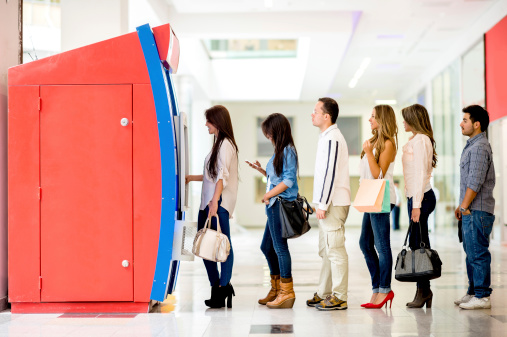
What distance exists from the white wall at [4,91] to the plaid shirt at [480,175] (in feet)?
11.4

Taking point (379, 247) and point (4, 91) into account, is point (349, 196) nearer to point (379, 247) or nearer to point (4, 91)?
point (379, 247)

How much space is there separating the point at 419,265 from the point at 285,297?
1.00 m

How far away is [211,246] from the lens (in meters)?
4.20

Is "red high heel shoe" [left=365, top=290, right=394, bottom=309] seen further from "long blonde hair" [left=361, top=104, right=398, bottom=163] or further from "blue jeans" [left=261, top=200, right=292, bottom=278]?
"long blonde hair" [left=361, top=104, right=398, bottom=163]

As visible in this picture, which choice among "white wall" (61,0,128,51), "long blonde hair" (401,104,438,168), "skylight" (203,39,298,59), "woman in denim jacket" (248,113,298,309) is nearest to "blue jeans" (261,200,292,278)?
"woman in denim jacket" (248,113,298,309)

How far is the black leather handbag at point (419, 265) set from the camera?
4129mm

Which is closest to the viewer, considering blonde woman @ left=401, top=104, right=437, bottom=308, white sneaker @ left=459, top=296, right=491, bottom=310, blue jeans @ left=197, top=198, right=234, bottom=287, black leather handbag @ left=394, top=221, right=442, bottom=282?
black leather handbag @ left=394, top=221, right=442, bottom=282

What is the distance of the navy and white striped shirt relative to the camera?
415cm

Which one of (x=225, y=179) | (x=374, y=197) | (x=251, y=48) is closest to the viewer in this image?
(x=374, y=197)

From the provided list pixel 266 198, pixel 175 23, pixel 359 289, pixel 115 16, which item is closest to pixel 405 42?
pixel 175 23

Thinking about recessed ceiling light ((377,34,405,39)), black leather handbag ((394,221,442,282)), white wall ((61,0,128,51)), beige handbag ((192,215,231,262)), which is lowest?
black leather handbag ((394,221,442,282))

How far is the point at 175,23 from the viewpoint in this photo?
10898mm

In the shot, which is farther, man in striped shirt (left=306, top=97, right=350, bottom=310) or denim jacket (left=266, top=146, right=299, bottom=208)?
denim jacket (left=266, top=146, right=299, bottom=208)

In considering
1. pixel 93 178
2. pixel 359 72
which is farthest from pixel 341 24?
pixel 93 178
